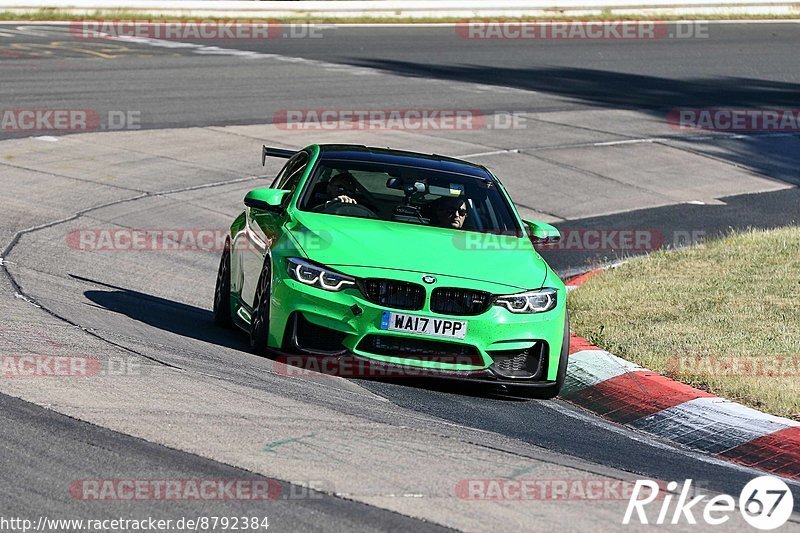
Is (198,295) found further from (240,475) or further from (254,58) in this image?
(254,58)

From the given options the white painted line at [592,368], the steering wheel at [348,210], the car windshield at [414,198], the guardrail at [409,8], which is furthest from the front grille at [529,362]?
the guardrail at [409,8]

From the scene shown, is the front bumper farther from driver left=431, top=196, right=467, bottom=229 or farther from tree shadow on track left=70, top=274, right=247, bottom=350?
driver left=431, top=196, right=467, bottom=229

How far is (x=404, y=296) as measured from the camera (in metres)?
8.48

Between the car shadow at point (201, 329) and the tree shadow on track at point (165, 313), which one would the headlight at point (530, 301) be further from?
the tree shadow on track at point (165, 313)

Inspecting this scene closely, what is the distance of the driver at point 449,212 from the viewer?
9719mm

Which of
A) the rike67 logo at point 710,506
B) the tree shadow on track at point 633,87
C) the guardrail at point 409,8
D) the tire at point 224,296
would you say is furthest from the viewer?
the guardrail at point 409,8

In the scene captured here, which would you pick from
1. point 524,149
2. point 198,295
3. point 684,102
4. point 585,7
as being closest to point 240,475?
point 198,295

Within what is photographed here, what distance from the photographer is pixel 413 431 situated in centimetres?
714

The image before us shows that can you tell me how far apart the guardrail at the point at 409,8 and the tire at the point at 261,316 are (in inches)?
1001

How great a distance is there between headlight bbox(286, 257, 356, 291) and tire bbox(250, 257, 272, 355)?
0.29m

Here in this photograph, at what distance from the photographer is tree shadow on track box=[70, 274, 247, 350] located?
9891mm

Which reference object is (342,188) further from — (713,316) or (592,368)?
(713,316)

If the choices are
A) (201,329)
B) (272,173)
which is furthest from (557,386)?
(272,173)

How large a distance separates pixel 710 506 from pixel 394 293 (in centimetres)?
281
